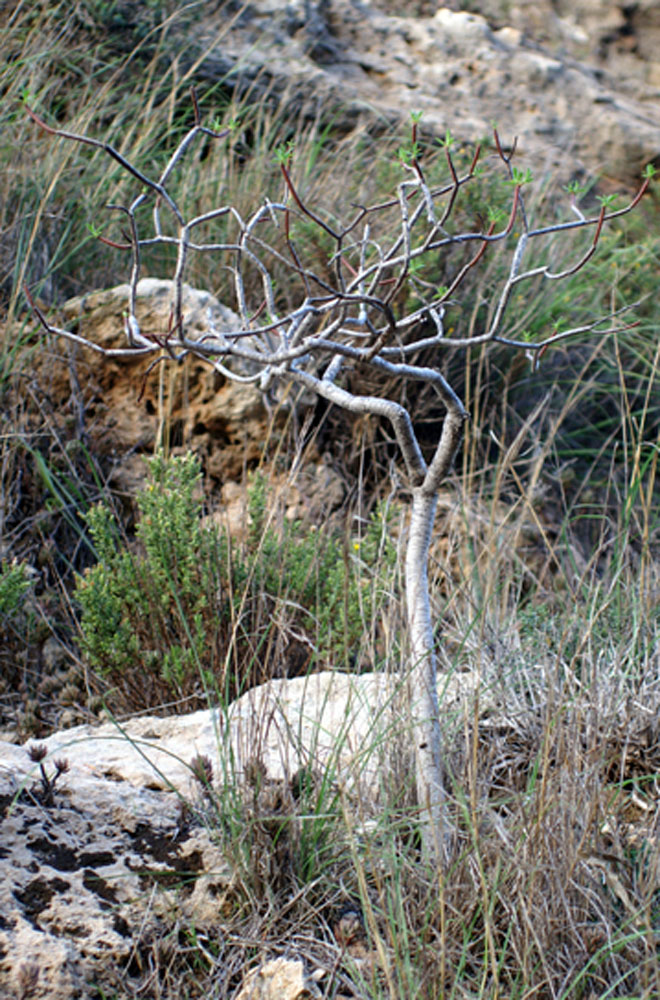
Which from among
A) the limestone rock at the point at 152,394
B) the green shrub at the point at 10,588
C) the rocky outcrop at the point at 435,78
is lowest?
the green shrub at the point at 10,588

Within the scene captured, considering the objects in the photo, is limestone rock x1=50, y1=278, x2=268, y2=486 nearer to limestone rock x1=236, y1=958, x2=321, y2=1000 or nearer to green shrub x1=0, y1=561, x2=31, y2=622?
green shrub x1=0, y1=561, x2=31, y2=622

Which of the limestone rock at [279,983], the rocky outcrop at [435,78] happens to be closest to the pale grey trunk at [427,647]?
the limestone rock at [279,983]

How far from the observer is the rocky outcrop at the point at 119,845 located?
1.31m

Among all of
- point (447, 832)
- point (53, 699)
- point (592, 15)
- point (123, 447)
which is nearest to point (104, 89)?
point (123, 447)

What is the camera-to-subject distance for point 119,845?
5.04 feet

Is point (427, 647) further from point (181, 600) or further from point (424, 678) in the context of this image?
point (181, 600)

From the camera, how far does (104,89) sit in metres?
4.42

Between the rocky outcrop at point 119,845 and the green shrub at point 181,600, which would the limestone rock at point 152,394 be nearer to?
the green shrub at point 181,600

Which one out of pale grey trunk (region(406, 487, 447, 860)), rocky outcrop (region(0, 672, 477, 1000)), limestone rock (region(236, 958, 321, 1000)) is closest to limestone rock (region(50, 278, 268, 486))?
rocky outcrop (region(0, 672, 477, 1000))

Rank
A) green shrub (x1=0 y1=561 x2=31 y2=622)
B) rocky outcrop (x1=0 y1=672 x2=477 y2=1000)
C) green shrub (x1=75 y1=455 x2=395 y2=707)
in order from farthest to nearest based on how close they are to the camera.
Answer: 1. green shrub (x1=0 y1=561 x2=31 y2=622)
2. green shrub (x1=75 y1=455 x2=395 y2=707)
3. rocky outcrop (x1=0 y1=672 x2=477 y2=1000)

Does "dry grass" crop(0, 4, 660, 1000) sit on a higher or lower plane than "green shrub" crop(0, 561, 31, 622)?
higher

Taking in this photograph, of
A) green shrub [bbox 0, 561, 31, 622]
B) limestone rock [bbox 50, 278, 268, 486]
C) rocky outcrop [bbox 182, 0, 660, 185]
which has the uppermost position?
rocky outcrop [bbox 182, 0, 660, 185]

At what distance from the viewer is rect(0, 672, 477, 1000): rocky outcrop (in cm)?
131

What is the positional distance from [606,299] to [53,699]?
12.7ft
